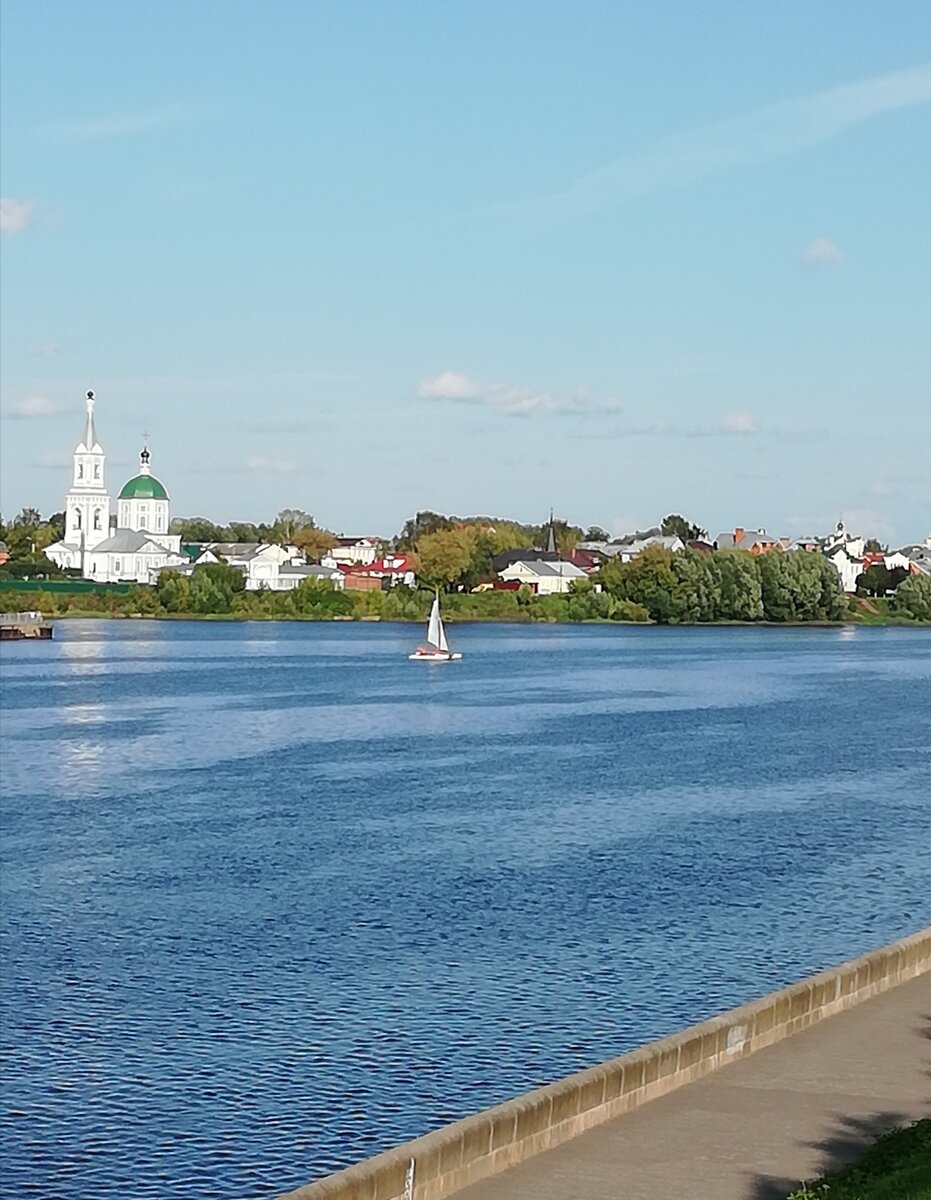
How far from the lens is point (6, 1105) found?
1922 cm

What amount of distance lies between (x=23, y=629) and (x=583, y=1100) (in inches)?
5296

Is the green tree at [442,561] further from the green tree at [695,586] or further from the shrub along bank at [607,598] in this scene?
the green tree at [695,586]

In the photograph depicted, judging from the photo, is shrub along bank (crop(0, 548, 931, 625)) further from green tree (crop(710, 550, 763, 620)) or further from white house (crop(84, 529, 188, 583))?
white house (crop(84, 529, 188, 583))

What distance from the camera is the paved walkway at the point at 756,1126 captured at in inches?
450

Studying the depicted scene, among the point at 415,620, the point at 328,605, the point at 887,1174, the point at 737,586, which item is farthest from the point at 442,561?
the point at 887,1174

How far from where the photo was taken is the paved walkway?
1142 cm

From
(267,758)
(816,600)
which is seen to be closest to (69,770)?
(267,758)

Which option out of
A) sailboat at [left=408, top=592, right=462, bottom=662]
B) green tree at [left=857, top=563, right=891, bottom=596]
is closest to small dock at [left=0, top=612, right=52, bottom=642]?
sailboat at [left=408, top=592, right=462, bottom=662]

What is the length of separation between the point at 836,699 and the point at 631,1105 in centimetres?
6723

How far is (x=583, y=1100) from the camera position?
12.6 metres

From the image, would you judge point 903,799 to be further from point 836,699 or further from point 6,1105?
point 836,699

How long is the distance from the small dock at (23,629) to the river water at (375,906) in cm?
7295

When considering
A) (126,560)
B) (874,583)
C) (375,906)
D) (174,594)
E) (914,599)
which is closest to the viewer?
(375,906)

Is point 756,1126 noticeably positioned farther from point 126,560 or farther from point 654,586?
point 126,560
